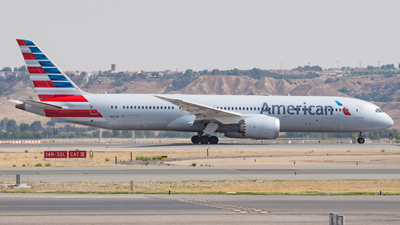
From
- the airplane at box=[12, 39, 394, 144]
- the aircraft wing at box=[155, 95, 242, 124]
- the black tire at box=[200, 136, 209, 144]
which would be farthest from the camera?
the black tire at box=[200, 136, 209, 144]

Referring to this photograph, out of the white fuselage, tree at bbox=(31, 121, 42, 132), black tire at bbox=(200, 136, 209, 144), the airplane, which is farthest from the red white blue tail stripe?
tree at bbox=(31, 121, 42, 132)

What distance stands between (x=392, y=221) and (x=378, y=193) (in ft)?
18.8

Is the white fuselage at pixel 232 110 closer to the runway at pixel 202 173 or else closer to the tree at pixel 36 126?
the runway at pixel 202 173

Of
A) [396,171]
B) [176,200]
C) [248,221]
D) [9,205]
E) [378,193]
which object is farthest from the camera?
[396,171]

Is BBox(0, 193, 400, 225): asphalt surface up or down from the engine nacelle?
down

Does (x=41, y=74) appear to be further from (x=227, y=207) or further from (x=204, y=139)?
(x=227, y=207)

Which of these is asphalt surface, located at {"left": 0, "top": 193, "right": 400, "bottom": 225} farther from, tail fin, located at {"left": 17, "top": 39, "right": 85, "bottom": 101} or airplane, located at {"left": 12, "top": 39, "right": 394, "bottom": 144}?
tail fin, located at {"left": 17, "top": 39, "right": 85, "bottom": 101}

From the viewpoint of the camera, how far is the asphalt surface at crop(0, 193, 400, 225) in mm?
15078

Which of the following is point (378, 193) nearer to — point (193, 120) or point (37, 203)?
point (37, 203)

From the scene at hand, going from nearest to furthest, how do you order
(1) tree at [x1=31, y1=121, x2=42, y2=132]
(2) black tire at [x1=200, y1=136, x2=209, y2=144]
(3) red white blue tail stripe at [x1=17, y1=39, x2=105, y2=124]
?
1. (3) red white blue tail stripe at [x1=17, y1=39, x2=105, y2=124]
2. (2) black tire at [x1=200, y1=136, x2=209, y2=144]
3. (1) tree at [x1=31, y1=121, x2=42, y2=132]

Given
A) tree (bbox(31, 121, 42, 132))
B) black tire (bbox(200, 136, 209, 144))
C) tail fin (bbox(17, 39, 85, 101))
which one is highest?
tail fin (bbox(17, 39, 85, 101))

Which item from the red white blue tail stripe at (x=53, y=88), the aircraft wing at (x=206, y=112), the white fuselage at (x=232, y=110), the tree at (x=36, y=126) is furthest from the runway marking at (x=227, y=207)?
the tree at (x=36, y=126)

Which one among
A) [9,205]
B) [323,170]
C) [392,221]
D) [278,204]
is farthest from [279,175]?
[9,205]

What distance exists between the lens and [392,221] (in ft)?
49.4
